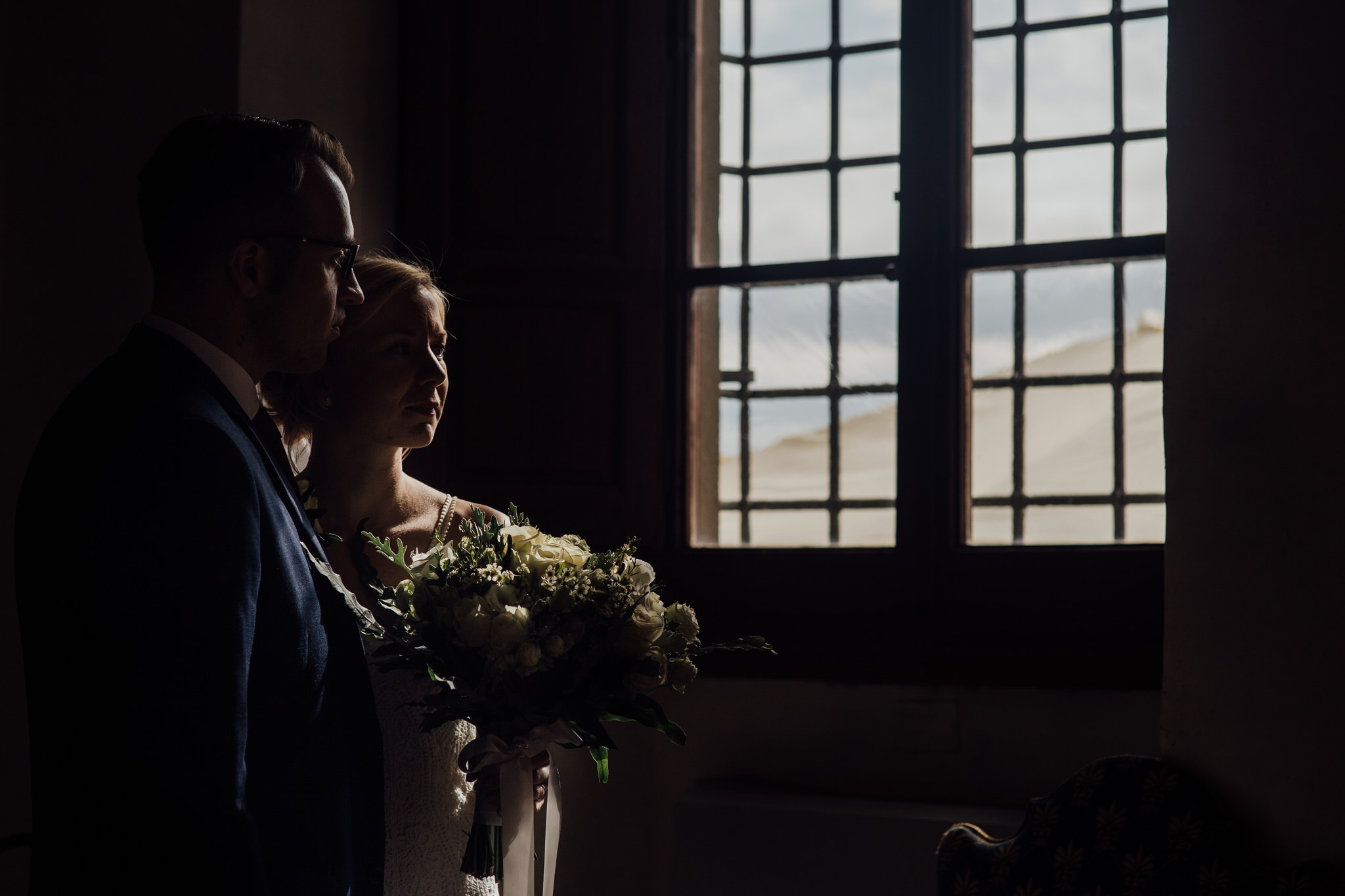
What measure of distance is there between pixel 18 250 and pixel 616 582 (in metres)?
2.36

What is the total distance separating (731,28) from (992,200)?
1.01 m

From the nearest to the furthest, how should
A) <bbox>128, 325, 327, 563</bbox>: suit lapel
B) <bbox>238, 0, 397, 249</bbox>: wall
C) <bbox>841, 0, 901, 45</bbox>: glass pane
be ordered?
<bbox>128, 325, 327, 563</bbox>: suit lapel < <bbox>238, 0, 397, 249</bbox>: wall < <bbox>841, 0, 901, 45</bbox>: glass pane

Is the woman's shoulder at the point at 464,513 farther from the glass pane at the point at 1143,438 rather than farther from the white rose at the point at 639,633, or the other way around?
the glass pane at the point at 1143,438

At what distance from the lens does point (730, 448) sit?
354 centimetres

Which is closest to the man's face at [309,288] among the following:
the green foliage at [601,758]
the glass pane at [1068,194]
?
the green foliage at [601,758]

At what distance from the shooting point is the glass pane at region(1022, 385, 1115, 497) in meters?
3.18

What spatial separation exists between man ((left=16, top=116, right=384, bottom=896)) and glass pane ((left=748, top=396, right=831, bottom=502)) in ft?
6.91

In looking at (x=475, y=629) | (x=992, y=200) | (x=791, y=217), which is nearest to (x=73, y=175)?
(x=791, y=217)

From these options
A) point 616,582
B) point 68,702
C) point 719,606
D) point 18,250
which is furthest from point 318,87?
point 68,702

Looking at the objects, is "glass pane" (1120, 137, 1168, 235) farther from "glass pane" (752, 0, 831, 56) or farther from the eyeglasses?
the eyeglasses

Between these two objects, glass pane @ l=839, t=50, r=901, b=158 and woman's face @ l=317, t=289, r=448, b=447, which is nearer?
woman's face @ l=317, t=289, r=448, b=447

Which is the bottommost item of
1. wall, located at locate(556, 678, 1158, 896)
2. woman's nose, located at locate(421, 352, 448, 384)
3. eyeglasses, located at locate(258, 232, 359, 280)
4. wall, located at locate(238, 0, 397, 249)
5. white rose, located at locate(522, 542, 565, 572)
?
wall, located at locate(556, 678, 1158, 896)

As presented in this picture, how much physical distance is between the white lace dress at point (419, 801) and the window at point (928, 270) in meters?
1.68

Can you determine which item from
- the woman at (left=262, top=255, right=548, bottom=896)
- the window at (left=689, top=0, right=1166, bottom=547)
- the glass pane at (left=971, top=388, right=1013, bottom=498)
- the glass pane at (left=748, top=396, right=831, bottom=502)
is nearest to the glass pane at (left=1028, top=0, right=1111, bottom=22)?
the window at (left=689, top=0, right=1166, bottom=547)
